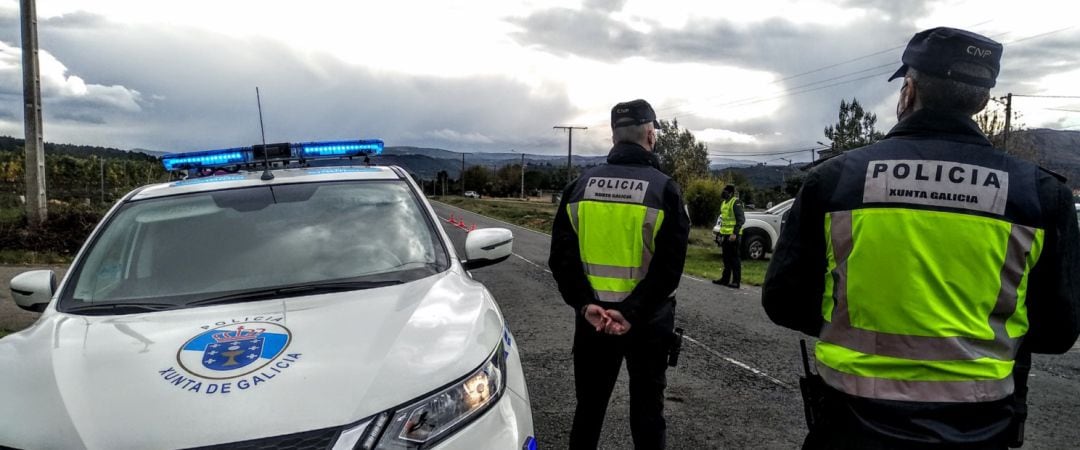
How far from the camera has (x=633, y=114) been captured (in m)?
3.23

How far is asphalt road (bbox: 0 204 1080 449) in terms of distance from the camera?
14.0 feet

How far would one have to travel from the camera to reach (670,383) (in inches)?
212

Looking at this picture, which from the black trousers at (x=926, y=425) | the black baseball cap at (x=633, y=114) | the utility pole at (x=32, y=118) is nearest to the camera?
the black trousers at (x=926, y=425)

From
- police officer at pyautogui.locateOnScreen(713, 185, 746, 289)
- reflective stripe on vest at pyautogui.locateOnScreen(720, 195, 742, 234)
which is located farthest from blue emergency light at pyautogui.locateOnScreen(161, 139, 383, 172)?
reflective stripe on vest at pyautogui.locateOnScreen(720, 195, 742, 234)

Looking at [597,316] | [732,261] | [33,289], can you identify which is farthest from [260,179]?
[732,261]

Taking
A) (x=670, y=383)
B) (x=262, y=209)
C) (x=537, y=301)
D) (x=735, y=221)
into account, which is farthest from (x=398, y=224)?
(x=735, y=221)

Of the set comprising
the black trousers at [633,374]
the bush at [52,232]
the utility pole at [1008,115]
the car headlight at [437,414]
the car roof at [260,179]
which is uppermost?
the utility pole at [1008,115]

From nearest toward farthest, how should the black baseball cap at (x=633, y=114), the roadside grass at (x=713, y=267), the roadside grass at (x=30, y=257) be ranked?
1. the black baseball cap at (x=633, y=114)
2. the roadside grass at (x=30, y=257)
3. the roadside grass at (x=713, y=267)

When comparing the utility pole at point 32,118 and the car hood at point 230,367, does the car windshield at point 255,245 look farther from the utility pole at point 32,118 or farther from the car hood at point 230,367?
the utility pole at point 32,118

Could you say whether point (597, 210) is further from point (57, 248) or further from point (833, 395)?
point (57, 248)

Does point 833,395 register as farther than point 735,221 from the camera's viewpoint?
No

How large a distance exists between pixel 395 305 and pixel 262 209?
121 centimetres

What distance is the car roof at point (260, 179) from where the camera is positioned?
355 centimetres

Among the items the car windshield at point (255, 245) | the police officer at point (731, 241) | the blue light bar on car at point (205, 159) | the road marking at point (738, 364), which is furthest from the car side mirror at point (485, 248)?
the police officer at point (731, 241)
